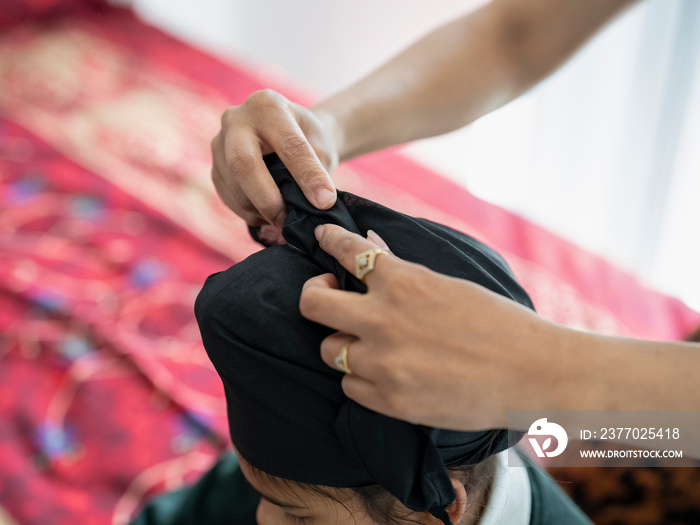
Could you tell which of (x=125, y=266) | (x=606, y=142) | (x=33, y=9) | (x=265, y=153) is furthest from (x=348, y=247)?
(x=33, y=9)

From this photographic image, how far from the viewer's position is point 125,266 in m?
1.47

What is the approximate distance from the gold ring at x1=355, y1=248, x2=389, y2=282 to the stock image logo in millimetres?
203

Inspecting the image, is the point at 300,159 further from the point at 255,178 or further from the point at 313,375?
the point at 313,375

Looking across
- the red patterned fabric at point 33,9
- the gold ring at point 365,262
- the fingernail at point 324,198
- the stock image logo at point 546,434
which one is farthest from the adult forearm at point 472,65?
the red patterned fabric at point 33,9

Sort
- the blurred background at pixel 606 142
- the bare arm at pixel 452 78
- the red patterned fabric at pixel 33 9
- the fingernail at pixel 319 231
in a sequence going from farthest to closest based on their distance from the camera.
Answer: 1. the red patterned fabric at pixel 33 9
2. the blurred background at pixel 606 142
3. the bare arm at pixel 452 78
4. the fingernail at pixel 319 231

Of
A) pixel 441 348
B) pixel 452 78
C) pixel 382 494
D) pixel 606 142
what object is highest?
pixel 606 142

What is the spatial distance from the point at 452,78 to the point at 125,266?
0.91 meters

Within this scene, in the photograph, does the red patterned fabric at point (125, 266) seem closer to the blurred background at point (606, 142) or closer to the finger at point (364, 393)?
the blurred background at point (606, 142)

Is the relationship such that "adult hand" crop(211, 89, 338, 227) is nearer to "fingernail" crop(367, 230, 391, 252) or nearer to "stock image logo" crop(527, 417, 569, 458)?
"fingernail" crop(367, 230, 391, 252)

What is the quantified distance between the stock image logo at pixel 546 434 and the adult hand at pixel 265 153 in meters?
Result: 0.31

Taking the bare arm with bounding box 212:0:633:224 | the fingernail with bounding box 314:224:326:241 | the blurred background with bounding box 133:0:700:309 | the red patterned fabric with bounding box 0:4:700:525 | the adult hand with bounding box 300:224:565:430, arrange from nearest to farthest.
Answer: the adult hand with bounding box 300:224:565:430 → the fingernail with bounding box 314:224:326:241 → the bare arm with bounding box 212:0:633:224 → the red patterned fabric with bounding box 0:4:700:525 → the blurred background with bounding box 133:0:700:309

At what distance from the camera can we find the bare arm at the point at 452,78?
89 cm

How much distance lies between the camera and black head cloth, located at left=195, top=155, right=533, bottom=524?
55cm

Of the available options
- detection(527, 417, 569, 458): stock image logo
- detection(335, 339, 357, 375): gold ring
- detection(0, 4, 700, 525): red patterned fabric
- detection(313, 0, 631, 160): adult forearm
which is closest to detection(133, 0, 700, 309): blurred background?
detection(0, 4, 700, 525): red patterned fabric
